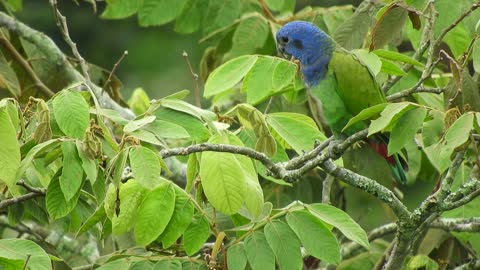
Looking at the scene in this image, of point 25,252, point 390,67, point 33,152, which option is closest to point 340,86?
point 390,67

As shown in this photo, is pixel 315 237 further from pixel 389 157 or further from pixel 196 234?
pixel 389 157

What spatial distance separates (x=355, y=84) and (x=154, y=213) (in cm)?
110

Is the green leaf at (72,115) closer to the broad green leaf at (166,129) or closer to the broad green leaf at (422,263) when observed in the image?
the broad green leaf at (166,129)

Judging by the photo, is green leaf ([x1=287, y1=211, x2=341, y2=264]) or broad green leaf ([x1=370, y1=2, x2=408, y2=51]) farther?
broad green leaf ([x1=370, y1=2, x2=408, y2=51])

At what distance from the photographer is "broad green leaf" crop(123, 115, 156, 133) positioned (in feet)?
8.60

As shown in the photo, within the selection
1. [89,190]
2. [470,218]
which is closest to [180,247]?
[89,190]

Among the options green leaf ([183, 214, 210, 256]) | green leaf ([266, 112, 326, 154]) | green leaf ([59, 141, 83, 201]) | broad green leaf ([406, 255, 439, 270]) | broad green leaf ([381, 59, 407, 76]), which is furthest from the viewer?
broad green leaf ([406, 255, 439, 270])

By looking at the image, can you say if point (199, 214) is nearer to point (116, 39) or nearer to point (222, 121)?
point (222, 121)

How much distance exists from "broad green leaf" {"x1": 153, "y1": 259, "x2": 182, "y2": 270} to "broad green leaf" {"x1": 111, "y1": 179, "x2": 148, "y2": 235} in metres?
0.12

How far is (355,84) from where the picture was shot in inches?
140

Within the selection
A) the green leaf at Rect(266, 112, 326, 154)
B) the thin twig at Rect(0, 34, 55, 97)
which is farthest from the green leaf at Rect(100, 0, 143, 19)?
the green leaf at Rect(266, 112, 326, 154)

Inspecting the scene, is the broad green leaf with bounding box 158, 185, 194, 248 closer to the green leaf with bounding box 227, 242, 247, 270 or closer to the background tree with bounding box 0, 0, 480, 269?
the background tree with bounding box 0, 0, 480, 269

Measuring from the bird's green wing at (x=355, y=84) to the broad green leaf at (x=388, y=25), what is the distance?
0.39 m

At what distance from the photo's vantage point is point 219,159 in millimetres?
2672
